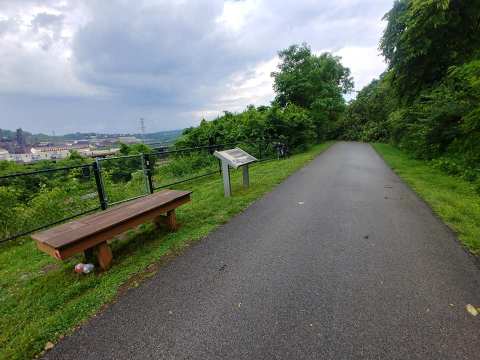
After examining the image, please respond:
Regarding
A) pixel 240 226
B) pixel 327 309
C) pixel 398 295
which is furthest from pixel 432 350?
pixel 240 226

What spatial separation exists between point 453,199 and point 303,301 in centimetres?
460

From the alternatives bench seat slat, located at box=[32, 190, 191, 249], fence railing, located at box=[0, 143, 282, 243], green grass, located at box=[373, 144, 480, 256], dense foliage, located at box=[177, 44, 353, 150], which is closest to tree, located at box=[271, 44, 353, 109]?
dense foliage, located at box=[177, 44, 353, 150]

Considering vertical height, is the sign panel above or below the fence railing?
above

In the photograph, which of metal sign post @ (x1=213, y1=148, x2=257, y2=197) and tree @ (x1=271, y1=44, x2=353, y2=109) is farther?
tree @ (x1=271, y1=44, x2=353, y2=109)

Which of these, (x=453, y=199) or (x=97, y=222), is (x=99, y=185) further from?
(x=453, y=199)

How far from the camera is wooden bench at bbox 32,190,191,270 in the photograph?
7.73 ft

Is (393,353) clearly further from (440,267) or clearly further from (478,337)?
(440,267)

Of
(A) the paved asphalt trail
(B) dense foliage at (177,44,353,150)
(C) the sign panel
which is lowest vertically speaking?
(A) the paved asphalt trail

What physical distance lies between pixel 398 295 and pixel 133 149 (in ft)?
63.8

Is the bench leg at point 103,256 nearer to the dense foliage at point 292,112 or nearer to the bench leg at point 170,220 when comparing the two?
the bench leg at point 170,220

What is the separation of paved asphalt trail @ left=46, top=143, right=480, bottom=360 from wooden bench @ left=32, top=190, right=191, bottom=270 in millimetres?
732

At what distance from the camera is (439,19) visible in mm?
7828

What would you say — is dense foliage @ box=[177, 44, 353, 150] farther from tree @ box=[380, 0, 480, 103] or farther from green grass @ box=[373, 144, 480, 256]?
green grass @ box=[373, 144, 480, 256]

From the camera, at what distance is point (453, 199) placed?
4.70 meters
